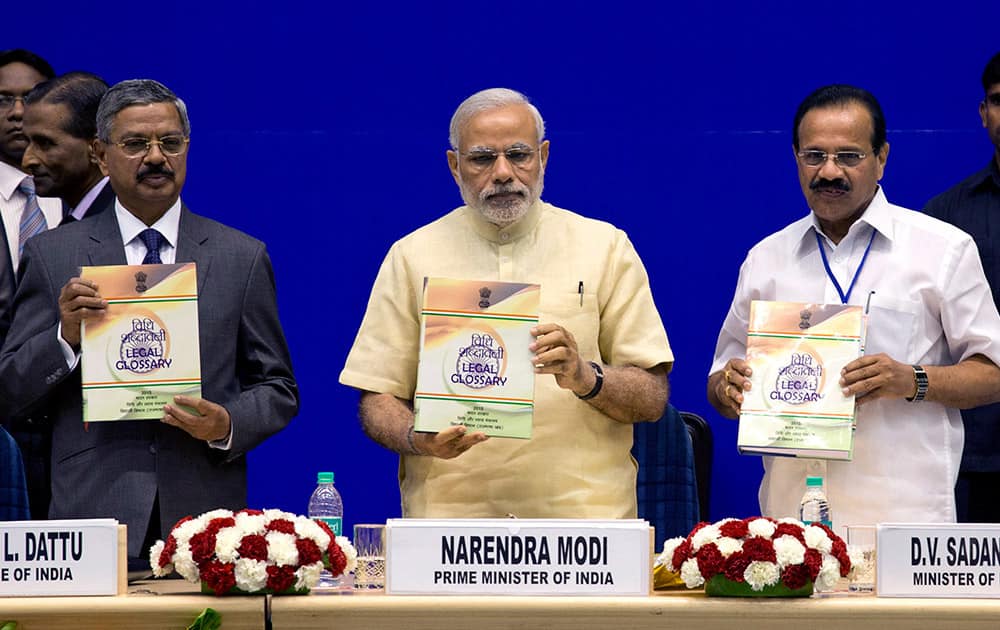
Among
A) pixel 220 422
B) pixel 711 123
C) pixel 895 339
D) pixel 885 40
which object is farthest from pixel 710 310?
pixel 220 422

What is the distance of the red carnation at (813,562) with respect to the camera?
2.84 meters

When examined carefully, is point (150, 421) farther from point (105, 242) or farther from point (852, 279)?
point (852, 279)

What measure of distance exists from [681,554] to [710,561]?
0.29 ft

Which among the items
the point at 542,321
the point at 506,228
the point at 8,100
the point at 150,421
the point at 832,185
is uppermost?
the point at 8,100

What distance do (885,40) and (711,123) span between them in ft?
2.20

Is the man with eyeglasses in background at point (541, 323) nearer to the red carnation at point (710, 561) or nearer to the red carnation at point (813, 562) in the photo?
the red carnation at point (710, 561)

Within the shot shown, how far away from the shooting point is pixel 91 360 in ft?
10.9

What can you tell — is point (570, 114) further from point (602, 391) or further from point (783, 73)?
point (602, 391)

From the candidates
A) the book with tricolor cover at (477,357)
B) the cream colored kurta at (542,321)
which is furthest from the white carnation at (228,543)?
the cream colored kurta at (542,321)

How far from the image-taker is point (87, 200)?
13.7 feet

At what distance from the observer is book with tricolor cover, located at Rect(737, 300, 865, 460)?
11.4 feet

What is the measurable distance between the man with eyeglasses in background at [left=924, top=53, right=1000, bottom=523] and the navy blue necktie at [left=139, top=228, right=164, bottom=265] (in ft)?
7.46

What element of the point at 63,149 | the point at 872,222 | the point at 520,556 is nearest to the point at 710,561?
the point at 520,556

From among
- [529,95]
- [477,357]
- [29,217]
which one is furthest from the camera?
[529,95]
